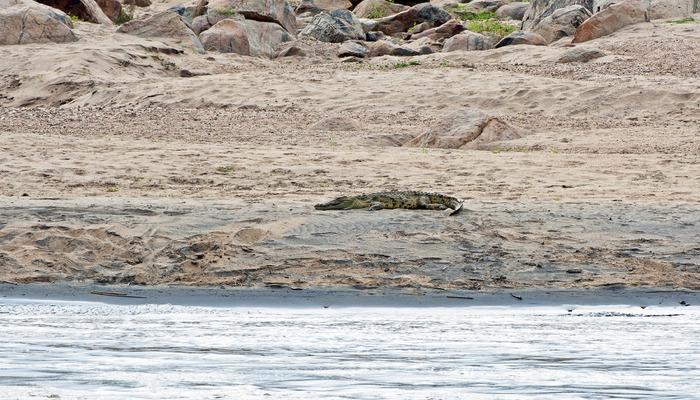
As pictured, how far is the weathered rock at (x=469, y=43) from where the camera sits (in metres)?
20.3

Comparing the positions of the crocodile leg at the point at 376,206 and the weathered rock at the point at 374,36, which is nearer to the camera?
the crocodile leg at the point at 376,206

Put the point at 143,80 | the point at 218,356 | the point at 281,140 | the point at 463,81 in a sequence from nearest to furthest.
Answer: the point at 218,356 < the point at 281,140 < the point at 463,81 < the point at 143,80

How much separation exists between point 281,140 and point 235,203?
12.0 ft

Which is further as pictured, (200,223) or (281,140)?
(281,140)

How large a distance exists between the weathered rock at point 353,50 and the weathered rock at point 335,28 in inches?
74.5

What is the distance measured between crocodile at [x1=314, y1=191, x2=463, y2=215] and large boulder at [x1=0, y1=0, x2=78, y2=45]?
12.1m

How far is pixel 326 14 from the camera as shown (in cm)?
2381

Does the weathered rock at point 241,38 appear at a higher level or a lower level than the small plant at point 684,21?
lower

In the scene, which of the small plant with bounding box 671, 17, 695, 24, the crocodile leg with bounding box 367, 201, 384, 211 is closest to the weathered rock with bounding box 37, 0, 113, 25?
the small plant with bounding box 671, 17, 695, 24

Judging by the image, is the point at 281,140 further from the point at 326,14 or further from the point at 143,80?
the point at 326,14

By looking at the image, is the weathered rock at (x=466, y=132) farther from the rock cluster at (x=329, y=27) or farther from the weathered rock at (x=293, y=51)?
the weathered rock at (x=293, y=51)

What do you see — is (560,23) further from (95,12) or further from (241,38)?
(95,12)

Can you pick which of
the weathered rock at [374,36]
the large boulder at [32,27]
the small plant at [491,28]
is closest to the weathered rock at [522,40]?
the small plant at [491,28]

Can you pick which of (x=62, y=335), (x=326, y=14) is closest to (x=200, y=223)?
(x=62, y=335)
